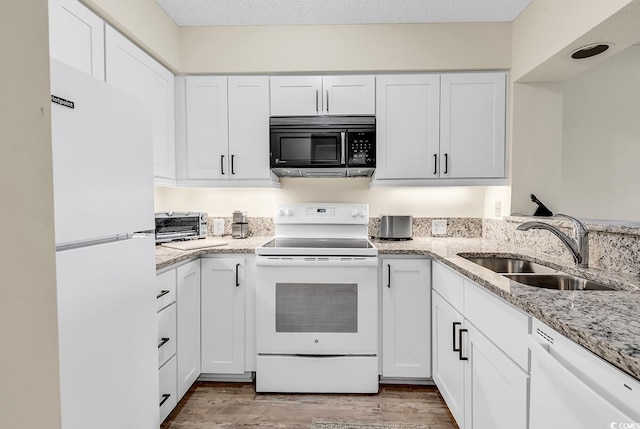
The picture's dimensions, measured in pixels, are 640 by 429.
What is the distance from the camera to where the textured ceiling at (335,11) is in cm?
206

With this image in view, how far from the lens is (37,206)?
1.41 feet

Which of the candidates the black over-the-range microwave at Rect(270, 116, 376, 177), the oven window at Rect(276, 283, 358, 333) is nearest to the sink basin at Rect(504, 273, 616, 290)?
the oven window at Rect(276, 283, 358, 333)

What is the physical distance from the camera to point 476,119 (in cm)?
229

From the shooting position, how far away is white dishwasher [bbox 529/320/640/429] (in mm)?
623

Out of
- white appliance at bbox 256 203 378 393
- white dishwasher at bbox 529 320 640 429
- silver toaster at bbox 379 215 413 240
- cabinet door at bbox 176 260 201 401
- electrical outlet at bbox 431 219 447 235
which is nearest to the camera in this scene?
white dishwasher at bbox 529 320 640 429

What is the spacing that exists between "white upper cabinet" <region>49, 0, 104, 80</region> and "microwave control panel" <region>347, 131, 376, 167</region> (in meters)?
1.47

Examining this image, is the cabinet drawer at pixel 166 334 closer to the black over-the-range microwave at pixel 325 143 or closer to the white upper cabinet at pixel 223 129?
the white upper cabinet at pixel 223 129

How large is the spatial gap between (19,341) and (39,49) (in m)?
0.38

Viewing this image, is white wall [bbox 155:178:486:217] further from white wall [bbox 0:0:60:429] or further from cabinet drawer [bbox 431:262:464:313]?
white wall [bbox 0:0:60:429]

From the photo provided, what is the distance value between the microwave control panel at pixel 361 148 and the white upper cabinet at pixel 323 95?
19cm

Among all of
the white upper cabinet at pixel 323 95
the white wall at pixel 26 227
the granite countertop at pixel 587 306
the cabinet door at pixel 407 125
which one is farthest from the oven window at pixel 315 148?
the white wall at pixel 26 227

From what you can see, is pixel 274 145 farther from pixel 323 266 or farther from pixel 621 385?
pixel 621 385

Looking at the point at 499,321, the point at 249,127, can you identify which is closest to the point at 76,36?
the point at 249,127

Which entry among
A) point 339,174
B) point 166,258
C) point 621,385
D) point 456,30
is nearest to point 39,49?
point 621,385
